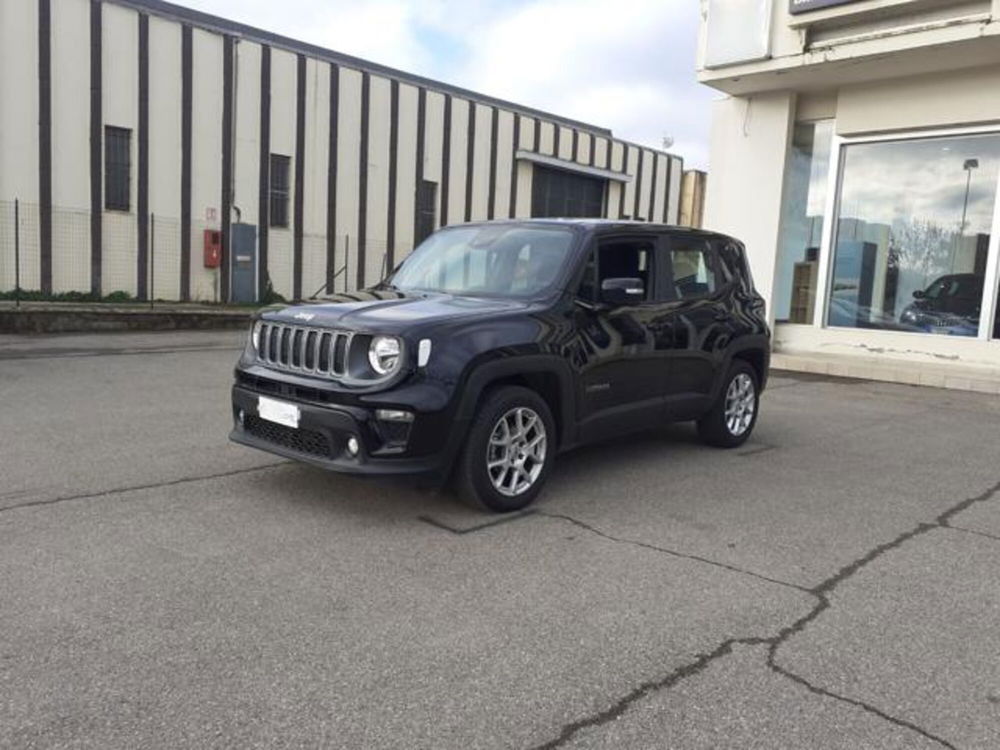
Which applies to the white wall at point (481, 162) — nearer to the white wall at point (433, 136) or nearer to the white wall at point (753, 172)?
the white wall at point (433, 136)

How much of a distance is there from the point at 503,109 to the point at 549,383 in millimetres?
22519

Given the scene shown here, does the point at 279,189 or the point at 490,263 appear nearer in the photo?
the point at 490,263

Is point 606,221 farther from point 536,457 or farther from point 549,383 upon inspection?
point 536,457

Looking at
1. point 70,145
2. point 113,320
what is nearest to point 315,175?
point 70,145

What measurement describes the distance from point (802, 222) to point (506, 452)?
35.8 feet

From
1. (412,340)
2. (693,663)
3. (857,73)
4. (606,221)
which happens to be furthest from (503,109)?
(693,663)

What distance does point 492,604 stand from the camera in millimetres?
3973

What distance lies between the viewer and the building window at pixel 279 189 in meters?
21.8

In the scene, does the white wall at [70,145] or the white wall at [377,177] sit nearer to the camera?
the white wall at [70,145]

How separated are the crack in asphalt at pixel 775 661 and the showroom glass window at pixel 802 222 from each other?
9.72 meters

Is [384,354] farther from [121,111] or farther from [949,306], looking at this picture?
[121,111]

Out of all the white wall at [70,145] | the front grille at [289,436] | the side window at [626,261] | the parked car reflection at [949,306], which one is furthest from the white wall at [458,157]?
the front grille at [289,436]

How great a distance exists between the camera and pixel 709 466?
22.6 ft

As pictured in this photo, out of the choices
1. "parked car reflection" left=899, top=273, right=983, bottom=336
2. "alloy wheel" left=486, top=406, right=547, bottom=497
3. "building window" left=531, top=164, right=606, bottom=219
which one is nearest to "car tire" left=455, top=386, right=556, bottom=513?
"alloy wheel" left=486, top=406, right=547, bottom=497
